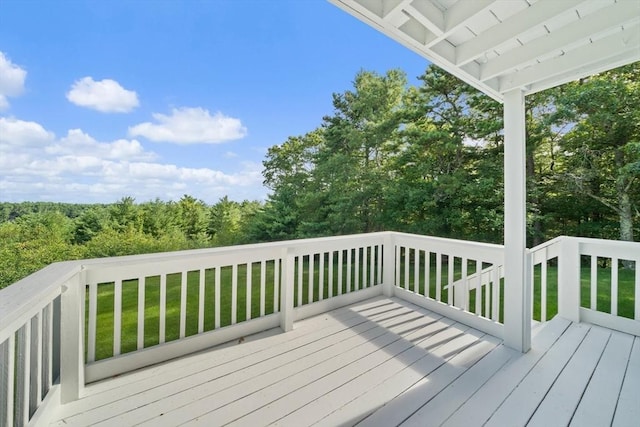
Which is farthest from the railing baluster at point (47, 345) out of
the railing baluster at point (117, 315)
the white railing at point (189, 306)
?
the railing baluster at point (117, 315)

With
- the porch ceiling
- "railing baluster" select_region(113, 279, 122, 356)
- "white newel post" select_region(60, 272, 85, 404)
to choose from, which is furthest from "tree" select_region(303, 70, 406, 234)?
"white newel post" select_region(60, 272, 85, 404)

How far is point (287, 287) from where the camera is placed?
2.70 metres

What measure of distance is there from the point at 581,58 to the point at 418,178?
8.09m

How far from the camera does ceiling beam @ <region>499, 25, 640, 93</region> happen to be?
5.60ft

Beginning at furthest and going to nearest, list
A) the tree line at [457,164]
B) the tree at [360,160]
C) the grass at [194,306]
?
1. the tree at [360,160]
2. the tree line at [457,164]
3. the grass at [194,306]

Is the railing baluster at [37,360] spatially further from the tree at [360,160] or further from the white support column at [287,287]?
the tree at [360,160]

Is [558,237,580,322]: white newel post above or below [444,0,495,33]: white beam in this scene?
below

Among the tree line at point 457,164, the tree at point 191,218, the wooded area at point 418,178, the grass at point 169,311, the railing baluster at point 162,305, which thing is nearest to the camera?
the railing baluster at point 162,305

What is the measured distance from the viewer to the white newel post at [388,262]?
11.9 feet

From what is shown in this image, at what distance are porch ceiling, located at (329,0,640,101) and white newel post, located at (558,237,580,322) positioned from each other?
69.4 inches

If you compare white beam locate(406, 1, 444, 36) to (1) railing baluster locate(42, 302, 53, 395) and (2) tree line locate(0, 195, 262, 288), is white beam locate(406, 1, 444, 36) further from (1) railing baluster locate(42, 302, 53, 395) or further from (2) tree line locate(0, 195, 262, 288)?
(2) tree line locate(0, 195, 262, 288)

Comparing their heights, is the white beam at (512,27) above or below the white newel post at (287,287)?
above

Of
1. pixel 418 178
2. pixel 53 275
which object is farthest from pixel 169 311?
pixel 418 178

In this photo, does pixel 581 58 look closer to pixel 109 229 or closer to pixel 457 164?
pixel 457 164
